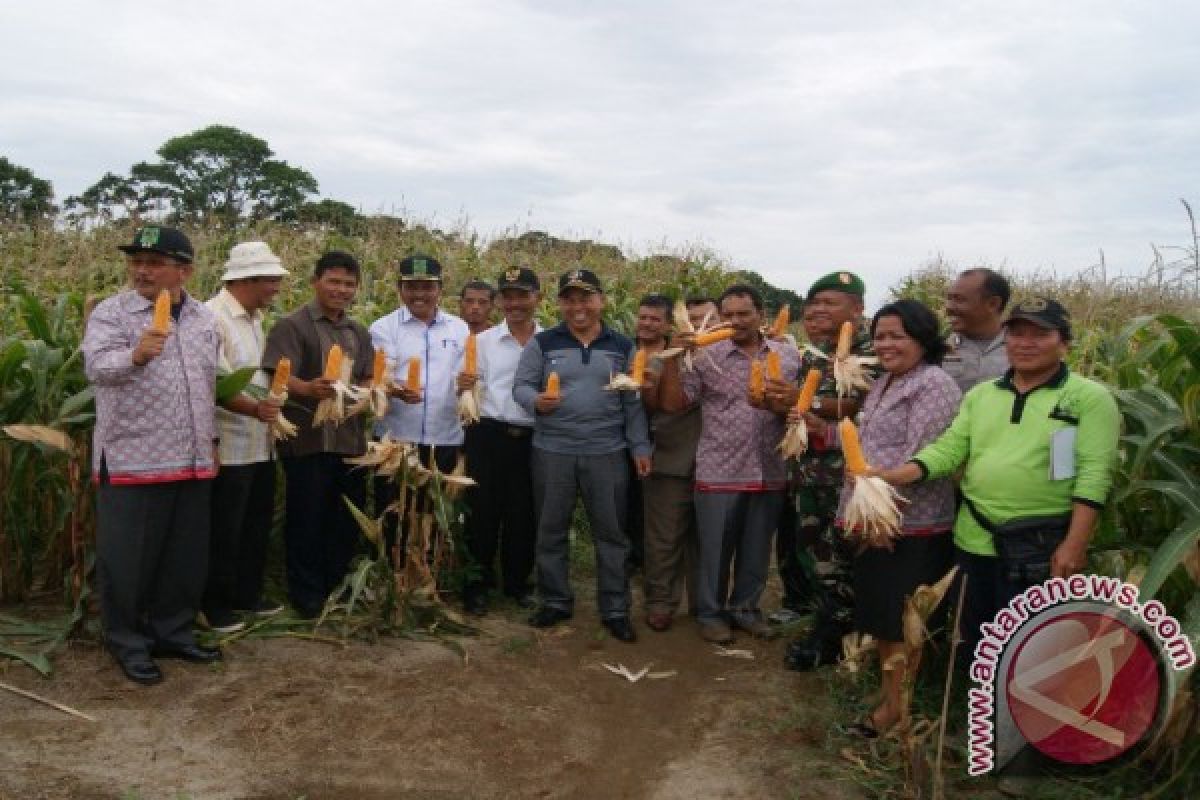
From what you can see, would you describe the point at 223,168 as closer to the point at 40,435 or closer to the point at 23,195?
the point at 23,195

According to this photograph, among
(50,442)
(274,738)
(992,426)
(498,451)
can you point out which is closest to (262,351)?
(50,442)

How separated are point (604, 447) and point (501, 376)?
31.3 inches

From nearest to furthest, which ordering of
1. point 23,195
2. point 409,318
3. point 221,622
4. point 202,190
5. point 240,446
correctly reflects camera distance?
1. point 240,446
2. point 221,622
3. point 409,318
4. point 23,195
5. point 202,190

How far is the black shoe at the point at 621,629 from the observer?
16.0 feet

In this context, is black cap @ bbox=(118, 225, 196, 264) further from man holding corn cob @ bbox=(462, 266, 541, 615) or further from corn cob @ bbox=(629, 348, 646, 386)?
corn cob @ bbox=(629, 348, 646, 386)

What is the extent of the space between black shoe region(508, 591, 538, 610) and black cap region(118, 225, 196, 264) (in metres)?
2.68

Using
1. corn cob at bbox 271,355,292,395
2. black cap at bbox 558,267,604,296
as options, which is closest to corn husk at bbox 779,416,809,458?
black cap at bbox 558,267,604,296

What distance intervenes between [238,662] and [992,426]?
3.50 metres

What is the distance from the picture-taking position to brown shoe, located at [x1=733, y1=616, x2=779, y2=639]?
4980mm

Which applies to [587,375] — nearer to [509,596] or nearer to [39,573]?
[509,596]

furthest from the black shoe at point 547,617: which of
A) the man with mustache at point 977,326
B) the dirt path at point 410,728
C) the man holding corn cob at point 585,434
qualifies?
the man with mustache at point 977,326

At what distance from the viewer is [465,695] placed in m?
4.10

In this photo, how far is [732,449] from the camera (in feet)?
15.7

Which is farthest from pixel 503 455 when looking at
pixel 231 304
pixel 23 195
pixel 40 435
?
pixel 23 195
